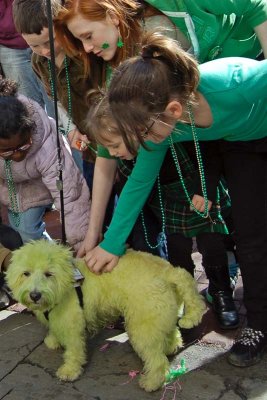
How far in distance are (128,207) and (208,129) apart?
485 millimetres

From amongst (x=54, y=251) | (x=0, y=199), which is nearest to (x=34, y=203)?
(x=0, y=199)

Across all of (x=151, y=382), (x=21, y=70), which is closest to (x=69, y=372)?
(x=151, y=382)

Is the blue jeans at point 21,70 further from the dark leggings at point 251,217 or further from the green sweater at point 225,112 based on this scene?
the dark leggings at point 251,217

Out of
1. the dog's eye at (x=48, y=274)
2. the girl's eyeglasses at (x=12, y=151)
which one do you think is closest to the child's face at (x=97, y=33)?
the girl's eyeglasses at (x=12, y=151)

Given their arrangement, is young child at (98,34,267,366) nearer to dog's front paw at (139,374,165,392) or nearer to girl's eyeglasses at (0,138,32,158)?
dog's front paw at (139,374,165,392)

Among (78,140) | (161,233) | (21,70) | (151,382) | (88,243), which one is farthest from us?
(21,70)

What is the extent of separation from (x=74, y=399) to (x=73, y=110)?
1360 millimetres

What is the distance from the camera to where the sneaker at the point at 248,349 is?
210 cm

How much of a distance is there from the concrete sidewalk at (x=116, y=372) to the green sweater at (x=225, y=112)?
0.51m

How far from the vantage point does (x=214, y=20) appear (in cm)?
208

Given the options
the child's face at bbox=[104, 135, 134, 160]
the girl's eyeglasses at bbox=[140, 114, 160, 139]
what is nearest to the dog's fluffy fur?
the child's face at bbox=[104, 135, 134, 160]

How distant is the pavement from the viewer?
2.01 m

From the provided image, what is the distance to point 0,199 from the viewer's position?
9.36 ft

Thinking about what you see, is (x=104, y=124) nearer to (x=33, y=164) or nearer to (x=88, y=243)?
(x=88, y=243)
